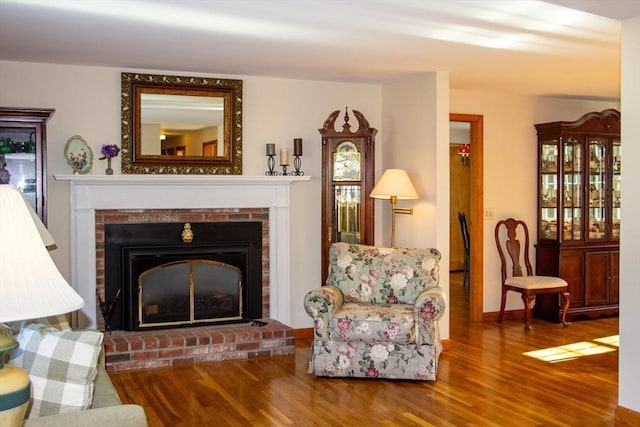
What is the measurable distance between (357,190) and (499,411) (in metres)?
2.71

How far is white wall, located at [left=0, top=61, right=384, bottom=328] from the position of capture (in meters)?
5.54

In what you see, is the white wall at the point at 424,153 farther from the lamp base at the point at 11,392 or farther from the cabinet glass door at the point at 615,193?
the lamp base at the point at 11,392

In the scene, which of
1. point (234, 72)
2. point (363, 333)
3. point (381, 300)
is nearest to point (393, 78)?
point (234, 72)

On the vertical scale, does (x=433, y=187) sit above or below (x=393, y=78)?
below

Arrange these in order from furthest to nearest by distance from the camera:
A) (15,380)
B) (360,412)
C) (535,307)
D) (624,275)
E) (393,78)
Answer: (535,307), (393,78), (360,412), (624,275), (15,380)

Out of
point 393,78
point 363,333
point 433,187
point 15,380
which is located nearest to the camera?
point 15,380

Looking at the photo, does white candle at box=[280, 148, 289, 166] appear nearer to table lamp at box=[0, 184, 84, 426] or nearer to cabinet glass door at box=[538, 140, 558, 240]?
cabinet glass door at box=[538, 140, 558, 240]

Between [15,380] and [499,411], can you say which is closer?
[15,380]

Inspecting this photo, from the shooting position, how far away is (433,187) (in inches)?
231

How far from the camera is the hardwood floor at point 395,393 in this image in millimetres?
4109

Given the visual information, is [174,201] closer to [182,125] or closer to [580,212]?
[182,125]

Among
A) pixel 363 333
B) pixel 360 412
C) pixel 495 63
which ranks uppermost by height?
pixel 495 63

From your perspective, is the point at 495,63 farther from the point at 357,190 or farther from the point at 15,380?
the point at 15,380

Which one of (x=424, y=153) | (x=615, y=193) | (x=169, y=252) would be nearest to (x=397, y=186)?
(x=424, y=153)
